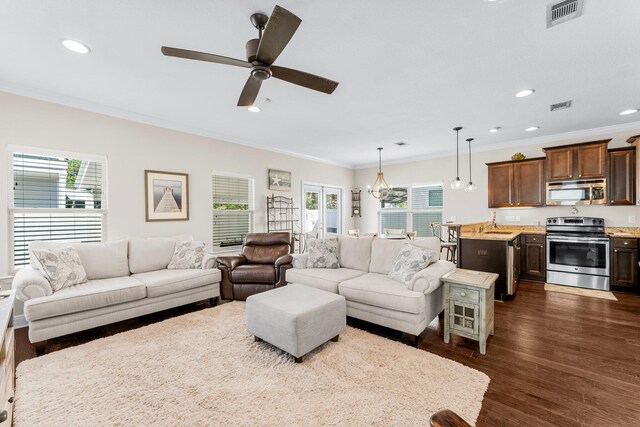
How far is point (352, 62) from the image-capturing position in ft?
8.64

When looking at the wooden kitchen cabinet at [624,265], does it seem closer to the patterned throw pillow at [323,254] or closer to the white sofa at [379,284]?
the white sofa at [379,284]

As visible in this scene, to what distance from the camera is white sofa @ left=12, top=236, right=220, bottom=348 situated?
8.52 feet

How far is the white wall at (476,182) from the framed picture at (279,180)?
280 centimetres

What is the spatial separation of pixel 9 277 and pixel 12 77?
2230 millimetres

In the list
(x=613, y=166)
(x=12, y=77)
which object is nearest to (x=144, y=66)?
(x=12, y=77)

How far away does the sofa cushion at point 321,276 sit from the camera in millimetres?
3277

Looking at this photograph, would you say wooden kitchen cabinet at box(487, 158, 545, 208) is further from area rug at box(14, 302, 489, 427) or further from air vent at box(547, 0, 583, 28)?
area rug at box(14, 302, 489, 427)

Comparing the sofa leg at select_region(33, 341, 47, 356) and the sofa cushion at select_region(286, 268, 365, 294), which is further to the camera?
the sofa cushion at select_region(286, 268, 365, 294)

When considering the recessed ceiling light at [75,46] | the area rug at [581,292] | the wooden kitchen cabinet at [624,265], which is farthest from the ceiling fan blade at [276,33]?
the wooden kitchen cabinet at [624,265]

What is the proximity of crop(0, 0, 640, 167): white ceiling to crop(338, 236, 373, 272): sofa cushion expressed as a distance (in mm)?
1888

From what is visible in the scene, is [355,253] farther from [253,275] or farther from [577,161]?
[577,161]

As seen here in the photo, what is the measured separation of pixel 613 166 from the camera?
4484 mm

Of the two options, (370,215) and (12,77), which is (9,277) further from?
(370,215)

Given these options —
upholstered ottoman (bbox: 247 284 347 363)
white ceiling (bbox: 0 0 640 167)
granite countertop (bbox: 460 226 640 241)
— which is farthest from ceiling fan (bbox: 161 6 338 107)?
granite countertop (bbox: 460 226 640 241)
